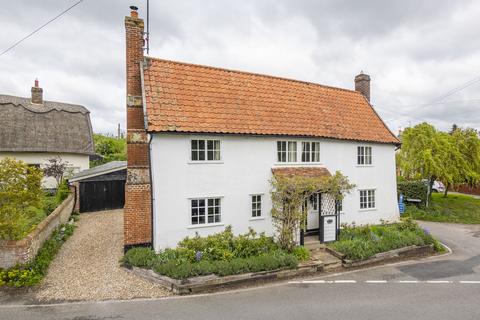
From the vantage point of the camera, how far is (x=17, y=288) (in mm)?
9555

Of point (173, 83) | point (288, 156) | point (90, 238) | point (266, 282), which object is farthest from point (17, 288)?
point (288, 156)

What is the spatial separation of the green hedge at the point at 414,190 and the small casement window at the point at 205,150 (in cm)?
1992

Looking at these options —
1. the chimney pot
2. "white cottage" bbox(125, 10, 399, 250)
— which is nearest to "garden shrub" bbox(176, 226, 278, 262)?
"white cottage" bbox(125, 10, 399, 250)

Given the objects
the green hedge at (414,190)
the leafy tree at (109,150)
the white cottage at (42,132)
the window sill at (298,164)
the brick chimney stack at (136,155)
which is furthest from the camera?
the leafy tree at (109,150)

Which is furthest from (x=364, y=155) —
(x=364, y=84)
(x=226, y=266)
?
(x=226, y=266)

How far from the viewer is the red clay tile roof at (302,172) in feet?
47.9

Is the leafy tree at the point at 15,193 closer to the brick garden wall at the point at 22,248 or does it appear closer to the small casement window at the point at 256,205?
the brick garden wall at the point at 22,248

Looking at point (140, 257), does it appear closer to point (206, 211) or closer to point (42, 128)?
point (206, 211)

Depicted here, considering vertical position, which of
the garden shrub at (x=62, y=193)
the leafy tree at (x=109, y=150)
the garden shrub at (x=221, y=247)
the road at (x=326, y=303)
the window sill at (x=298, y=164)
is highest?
the leafy tree at (x=109, y=150)

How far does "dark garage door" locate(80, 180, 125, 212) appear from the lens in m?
20.9

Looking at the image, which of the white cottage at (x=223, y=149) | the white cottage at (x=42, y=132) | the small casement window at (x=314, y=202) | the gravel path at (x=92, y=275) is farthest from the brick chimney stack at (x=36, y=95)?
the small casement window at (x=314, y=202)

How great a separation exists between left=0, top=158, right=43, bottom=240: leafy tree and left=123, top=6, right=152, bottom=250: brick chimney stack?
330 cm

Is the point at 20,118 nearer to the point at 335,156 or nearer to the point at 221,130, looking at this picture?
the point at 221,130

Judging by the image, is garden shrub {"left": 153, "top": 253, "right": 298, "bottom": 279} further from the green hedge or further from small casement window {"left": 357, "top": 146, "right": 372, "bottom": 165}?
the green hedge
